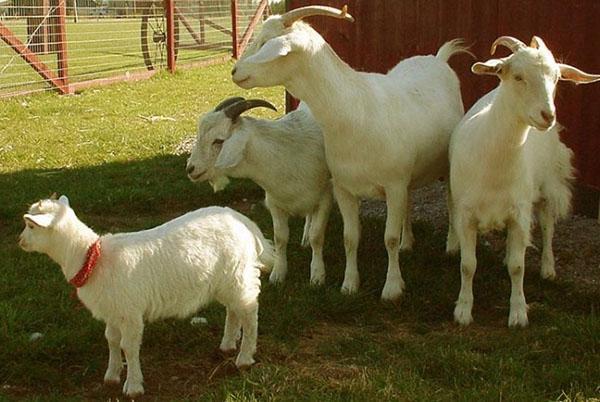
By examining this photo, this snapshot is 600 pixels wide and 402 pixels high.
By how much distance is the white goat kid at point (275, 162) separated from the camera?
5.54m

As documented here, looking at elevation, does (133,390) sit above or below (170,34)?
below

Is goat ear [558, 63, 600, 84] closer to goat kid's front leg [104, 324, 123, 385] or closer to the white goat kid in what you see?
the white goat kid

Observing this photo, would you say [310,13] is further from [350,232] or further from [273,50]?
[350,232]

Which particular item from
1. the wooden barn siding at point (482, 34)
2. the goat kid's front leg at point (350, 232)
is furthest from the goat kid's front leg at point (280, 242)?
the wooden barn siding at point (482, 34)

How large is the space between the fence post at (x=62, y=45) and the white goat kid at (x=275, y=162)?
9873mm

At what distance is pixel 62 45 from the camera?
14.8 m

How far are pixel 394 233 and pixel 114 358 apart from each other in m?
2.11

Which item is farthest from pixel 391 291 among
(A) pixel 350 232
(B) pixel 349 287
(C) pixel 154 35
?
(C) pixel 154 35

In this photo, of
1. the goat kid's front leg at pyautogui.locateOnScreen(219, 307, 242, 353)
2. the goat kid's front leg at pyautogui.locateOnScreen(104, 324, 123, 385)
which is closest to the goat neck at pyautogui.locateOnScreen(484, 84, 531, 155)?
the goat kid's front leg at pyautogui.locateOnScreen(219, 307, 242, 353)

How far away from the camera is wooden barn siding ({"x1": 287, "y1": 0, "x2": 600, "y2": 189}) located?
7.00 m

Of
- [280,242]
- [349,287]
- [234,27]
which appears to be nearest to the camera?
[349,287]

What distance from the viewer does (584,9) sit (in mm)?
6891

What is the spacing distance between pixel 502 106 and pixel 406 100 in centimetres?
113

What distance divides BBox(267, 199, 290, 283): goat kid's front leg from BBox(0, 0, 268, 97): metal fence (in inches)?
371
